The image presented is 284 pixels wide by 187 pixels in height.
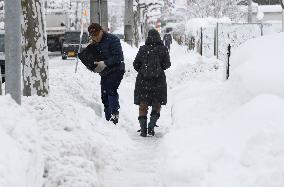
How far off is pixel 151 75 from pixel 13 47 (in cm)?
374

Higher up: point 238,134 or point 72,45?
point 72,45

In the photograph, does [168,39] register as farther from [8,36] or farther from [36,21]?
[8,36]

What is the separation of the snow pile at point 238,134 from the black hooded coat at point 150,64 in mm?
1407

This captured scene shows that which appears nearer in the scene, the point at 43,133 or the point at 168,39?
the point at 43,133

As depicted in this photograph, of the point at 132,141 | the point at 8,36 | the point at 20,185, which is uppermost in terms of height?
the point at 8,36

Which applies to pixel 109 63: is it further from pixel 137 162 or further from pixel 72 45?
pixel 72 45

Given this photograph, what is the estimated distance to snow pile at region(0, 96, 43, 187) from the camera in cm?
367

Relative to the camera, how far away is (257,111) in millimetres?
5676

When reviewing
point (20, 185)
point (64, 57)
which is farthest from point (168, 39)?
point (20, 185)

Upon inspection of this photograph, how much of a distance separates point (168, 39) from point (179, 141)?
1057 inches

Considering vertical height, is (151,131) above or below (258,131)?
below

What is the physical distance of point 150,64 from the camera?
28.6ft

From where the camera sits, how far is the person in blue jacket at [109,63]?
894cm

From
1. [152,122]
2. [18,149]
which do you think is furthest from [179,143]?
[152,122]
